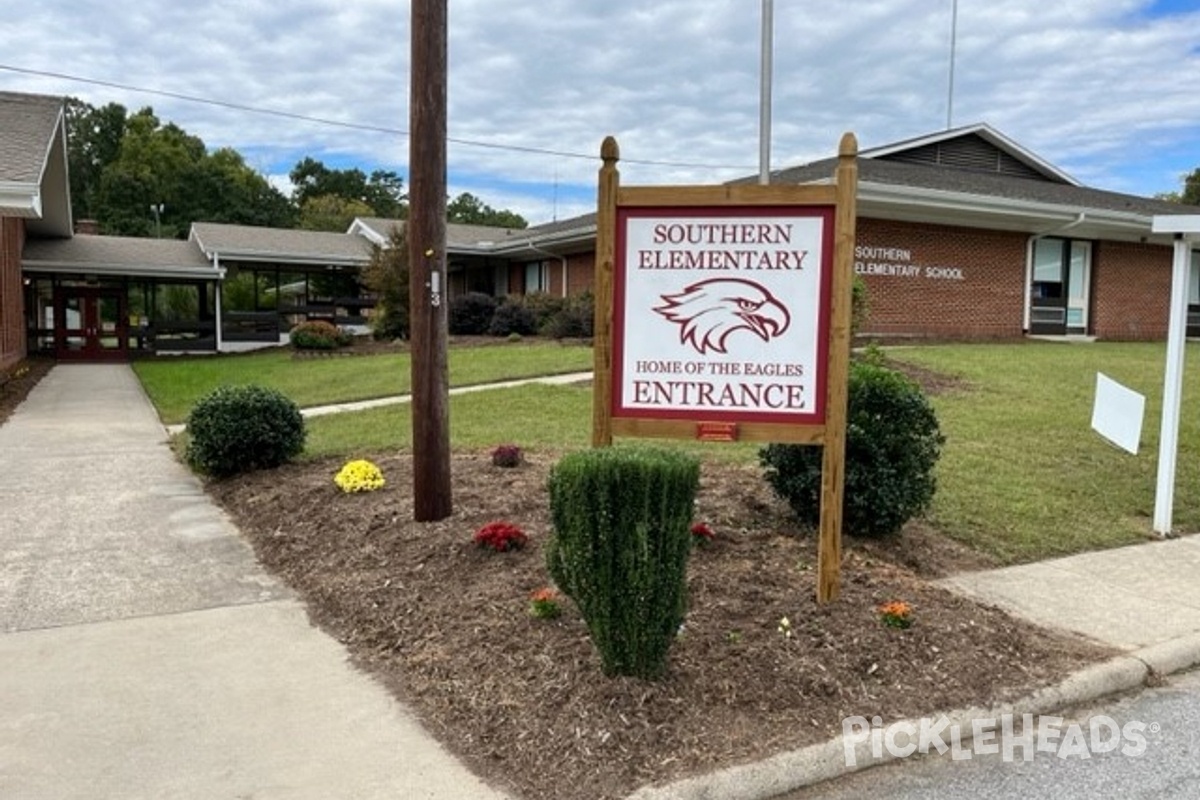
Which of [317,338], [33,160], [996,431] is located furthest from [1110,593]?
[317,338]

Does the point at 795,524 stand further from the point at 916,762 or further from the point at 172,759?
the point at 172,759

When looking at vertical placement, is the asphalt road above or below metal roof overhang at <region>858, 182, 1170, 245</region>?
below

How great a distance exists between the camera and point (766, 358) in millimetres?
4887

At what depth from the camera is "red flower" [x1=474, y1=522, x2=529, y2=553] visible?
5.60m

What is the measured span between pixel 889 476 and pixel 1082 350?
53.4 ft

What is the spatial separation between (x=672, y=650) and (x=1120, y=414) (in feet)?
17.8

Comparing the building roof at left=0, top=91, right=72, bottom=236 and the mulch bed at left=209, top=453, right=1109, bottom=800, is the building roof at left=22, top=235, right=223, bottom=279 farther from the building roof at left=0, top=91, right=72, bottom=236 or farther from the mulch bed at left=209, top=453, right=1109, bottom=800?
the mulch bed at left=209, top=453, right=1109, bottom=800

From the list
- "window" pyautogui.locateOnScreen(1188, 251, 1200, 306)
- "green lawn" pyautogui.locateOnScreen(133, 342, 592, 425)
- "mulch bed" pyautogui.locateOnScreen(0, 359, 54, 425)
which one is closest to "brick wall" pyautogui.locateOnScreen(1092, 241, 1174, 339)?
"window" pyautogui.locateOnScreen(1188, 251, 1200, 306)

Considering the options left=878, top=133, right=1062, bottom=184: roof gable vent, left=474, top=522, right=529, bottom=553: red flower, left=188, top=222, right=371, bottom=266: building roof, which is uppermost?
left=878, top=133, right=1062, bottom=184: roof gable vent

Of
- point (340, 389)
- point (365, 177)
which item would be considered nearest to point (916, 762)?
point (340, 389)

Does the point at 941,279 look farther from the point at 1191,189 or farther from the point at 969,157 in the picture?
the point at 1191,189

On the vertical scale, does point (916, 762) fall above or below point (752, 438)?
below

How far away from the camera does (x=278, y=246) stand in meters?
32.3

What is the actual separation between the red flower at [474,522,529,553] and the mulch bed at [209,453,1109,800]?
0.05 meters
